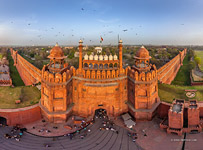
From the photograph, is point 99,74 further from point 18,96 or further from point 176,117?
point 18,96

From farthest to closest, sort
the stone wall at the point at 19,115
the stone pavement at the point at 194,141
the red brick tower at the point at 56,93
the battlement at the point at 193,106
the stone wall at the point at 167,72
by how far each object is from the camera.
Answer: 1. the stone wall at the point at 167,72
2. the stone wall at the point at 19,115
3. the red brick tower at the point at 56,93
4. the battlement at the point at 193,106
5. the stone pavement at the point at 194,141

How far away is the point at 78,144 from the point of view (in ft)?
64.6

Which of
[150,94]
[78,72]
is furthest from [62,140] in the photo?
[150,94]

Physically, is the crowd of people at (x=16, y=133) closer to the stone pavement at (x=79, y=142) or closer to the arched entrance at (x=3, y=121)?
the stone pavement at (x=79, y=142)

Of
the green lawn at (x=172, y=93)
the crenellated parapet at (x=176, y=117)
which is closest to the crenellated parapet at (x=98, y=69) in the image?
the crenellated parapet at (x=176, y=117)

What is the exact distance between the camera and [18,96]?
29094mm

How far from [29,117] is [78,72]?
419 inches

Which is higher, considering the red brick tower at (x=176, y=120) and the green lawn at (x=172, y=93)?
the green lawn at (x=172, y=93)

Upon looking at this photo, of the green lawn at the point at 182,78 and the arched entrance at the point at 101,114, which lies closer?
the arched entrance at the point at 101,114

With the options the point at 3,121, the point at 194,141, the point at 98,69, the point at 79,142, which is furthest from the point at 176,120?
the point at 3,121

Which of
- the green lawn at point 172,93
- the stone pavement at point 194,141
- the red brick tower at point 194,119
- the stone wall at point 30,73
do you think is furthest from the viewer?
the stone wall at point 30,73

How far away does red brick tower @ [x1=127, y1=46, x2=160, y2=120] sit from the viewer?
2303cm

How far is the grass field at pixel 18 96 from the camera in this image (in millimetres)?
25781

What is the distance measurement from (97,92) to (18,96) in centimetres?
1618
